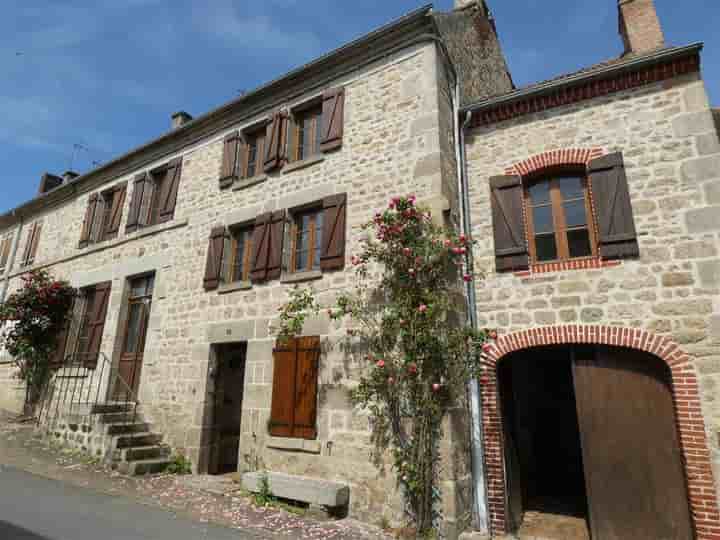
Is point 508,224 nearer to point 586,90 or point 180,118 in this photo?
point 586,90

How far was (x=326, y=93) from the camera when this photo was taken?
296 inches

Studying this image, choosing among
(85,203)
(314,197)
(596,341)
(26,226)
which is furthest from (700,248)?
(26,226)

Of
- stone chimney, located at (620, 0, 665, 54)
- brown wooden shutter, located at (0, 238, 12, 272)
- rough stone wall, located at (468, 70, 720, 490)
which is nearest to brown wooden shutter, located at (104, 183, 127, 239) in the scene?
brown wooden shutter, located at (0, 238, 12, 272)

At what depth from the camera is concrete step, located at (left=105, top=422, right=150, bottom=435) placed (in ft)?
23.6

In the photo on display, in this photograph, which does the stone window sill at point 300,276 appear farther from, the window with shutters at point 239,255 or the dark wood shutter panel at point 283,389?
the window with shutters at point 239,255

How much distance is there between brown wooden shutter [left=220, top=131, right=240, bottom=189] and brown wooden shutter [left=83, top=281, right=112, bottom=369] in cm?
379

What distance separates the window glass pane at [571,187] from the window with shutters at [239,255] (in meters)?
5.15

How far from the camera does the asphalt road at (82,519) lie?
4091 mm

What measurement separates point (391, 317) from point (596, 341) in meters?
2.45

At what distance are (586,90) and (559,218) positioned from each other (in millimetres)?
1839

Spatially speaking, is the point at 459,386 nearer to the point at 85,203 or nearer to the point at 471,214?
the point at 471,214

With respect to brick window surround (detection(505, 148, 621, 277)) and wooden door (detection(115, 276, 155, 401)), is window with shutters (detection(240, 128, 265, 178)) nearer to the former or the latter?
wooden door (detection(115, 276, 155, 401))

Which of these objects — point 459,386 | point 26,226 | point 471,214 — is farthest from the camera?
point 26,226

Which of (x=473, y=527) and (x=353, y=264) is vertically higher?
(x=353, y=264)
